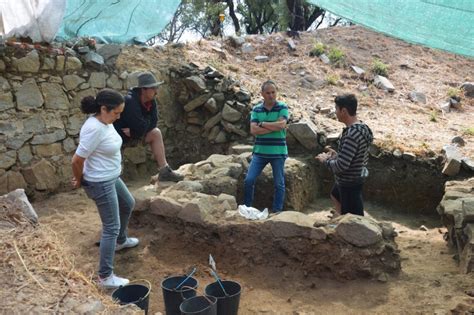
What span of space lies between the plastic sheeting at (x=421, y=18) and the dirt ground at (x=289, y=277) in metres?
2.10

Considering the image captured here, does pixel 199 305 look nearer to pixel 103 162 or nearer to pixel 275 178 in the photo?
pixel 103 162

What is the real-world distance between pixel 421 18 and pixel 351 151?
1461mm

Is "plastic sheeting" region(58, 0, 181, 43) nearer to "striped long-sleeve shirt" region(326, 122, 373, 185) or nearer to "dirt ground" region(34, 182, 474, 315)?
"dirt ground" region(34, 182, 474, 315)

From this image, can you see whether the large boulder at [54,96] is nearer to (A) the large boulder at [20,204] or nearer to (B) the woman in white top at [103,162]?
(A) the large boulder at [20,204]

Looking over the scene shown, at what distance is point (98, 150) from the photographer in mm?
3461

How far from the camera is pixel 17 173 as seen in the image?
6.19 metres

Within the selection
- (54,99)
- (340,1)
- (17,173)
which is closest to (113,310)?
(340,1)

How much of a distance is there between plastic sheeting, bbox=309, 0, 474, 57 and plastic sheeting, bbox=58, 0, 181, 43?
13.6ft

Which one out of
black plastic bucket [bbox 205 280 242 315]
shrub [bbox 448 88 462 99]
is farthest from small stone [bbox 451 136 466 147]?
black plastic bucket [bbox 205 280 242 315]

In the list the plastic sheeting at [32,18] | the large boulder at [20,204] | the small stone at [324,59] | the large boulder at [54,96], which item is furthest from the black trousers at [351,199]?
the small stone at [324,59]

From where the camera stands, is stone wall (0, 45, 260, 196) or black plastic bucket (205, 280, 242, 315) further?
stone wall (0, 45, 260, 196)

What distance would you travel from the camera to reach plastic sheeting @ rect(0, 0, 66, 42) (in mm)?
6035

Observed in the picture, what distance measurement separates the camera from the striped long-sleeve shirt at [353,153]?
160 inches

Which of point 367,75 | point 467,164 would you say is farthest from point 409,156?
point 367,75
